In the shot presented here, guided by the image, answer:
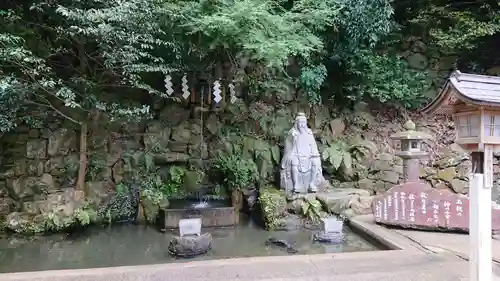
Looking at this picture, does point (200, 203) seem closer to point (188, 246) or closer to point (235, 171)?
point (235, 171)

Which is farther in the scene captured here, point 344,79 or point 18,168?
point 344,79

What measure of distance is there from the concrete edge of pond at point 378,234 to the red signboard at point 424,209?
263 mm

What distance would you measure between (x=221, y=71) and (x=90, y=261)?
5.80m

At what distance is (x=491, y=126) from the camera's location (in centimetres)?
369

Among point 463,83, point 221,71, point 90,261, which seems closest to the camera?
point 463,83

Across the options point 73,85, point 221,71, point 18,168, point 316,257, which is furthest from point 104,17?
point 316,257

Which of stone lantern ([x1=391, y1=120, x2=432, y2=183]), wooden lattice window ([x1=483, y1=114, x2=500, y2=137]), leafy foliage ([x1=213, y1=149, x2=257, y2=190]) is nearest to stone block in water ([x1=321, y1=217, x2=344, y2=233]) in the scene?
stone lantern ([x1=391, y1=120, x2=432, y2=183])

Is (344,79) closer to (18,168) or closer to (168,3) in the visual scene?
(168,3)

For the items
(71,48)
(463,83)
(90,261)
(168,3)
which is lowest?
(90,261)

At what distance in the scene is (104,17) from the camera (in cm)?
621

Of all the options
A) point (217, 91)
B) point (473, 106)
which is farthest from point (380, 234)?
point (217, 91)

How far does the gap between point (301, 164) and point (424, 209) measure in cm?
288

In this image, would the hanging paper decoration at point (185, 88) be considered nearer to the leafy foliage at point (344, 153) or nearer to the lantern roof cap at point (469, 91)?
the leafy foliage at point (344, 153)

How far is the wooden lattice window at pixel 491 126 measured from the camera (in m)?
3.68
